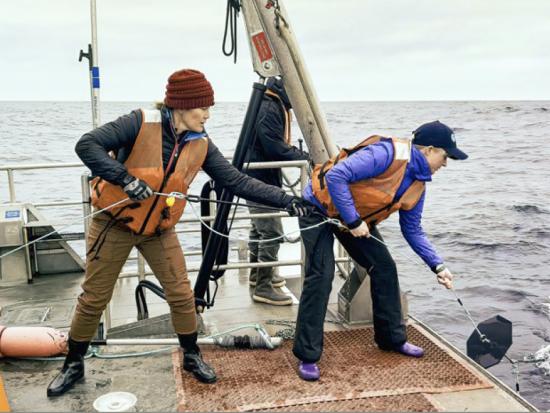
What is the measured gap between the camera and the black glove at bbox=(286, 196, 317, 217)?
412 cm

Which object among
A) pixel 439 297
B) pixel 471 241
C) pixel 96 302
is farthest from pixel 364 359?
pixel 471 241

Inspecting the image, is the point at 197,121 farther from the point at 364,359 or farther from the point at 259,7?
the point at 364,359

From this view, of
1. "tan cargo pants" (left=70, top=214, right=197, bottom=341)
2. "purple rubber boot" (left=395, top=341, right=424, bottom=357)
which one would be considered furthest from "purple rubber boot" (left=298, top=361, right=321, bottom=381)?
"tan cargo pants" (left=70, top=214, right=197, bottom=341)

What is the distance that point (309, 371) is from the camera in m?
4.24

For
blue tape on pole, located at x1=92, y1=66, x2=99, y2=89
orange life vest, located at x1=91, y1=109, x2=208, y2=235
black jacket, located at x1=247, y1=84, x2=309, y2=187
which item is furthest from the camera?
black jacket, located at x1=247, y1=84, x2=309, y2=187

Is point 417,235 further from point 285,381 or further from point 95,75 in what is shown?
point 95,75

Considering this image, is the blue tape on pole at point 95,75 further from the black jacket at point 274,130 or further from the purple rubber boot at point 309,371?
the purple rubber boot at point 309,371

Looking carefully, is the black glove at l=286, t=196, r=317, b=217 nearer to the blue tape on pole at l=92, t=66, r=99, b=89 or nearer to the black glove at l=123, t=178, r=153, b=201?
the black glove at l=123, t=178, r=153, b=201

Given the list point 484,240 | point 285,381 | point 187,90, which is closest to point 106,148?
point 187,90

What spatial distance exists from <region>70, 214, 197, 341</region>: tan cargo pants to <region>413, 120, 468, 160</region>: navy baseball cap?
1.80m

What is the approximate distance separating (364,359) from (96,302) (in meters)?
1.99

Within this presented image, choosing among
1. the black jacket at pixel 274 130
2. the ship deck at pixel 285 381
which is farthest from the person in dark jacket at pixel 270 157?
the ship deck at pixel 285 381

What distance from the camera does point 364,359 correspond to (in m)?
4.57

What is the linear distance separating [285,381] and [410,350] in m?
1.04
